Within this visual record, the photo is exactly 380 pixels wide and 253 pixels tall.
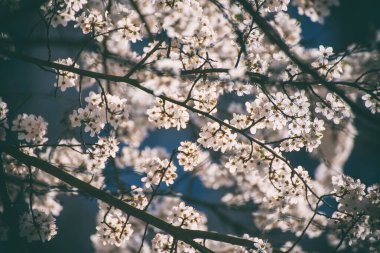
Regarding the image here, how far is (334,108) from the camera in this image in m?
3.74

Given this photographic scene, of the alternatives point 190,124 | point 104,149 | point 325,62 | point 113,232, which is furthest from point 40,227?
point 325,62

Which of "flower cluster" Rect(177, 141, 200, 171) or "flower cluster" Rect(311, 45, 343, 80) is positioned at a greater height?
"flower cluster" Rect(311, 45, 343, 80)

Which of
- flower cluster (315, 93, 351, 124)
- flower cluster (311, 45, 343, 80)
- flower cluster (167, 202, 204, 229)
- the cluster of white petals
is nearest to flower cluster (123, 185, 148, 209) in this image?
flower cluster (167, 202, 204, 229)

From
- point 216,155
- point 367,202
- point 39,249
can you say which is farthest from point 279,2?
point 39,249

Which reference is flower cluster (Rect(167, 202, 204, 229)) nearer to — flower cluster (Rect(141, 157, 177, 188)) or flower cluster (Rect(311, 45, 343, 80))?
flower cluster (Rect(141, 157, 177, 188))

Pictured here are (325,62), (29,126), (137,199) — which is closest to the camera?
(325,62)

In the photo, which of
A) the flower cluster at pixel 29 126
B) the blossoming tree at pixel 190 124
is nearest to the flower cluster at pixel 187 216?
the blossoming tree at pixel 190 124

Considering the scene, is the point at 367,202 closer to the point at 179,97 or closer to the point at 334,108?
the point at 334,108

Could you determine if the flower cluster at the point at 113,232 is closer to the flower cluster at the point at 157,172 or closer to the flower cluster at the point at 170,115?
the flower cluster at the point at 157,172

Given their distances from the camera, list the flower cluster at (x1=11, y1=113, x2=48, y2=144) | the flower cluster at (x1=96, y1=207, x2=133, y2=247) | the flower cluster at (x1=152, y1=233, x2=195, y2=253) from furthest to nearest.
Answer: the flower cluster at (x1=11, y1=113, x2=48, y2=144), the flower cluster at (x1=96, y1=207, x2=133, y2=247), the flower cluster at (x1=152, y1=233, x2=195, y2=253)

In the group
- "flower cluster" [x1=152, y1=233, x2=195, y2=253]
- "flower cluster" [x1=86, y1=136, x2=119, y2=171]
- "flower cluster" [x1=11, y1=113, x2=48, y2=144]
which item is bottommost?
"flower cluster" [x1=152, y1=233, x2=195, y2=253]

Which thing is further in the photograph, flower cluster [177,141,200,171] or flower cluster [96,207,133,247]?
flower cluster [177,141,200,171]

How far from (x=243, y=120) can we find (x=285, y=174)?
2.81 ft

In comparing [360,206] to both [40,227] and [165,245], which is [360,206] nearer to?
[165,245]
